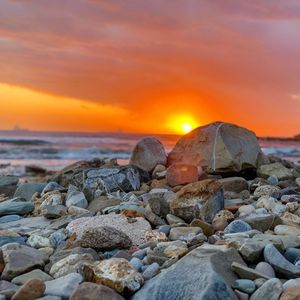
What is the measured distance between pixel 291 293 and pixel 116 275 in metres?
1.17

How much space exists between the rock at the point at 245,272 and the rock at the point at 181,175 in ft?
11.9

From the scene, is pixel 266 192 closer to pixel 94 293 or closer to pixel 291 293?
pixel 291 293

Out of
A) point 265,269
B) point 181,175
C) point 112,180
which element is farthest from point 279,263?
point 112,180

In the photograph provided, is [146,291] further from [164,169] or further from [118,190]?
[164,169]

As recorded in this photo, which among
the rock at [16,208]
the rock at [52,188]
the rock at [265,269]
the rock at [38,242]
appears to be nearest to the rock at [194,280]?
the rock at [265,269]

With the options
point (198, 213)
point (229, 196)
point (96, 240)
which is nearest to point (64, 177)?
point (229, 196)

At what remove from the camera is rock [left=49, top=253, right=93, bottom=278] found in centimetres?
392

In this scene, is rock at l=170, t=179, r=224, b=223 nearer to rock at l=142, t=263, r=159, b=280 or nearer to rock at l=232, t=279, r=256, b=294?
rock at l=142, t=263, r=159, b=280

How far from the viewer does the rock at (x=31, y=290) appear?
3.49m

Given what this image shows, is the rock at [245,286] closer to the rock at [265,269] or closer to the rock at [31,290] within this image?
the rock at [265,269]

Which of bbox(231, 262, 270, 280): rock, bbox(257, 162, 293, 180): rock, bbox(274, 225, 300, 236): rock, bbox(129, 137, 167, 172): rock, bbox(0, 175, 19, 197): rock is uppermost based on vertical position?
bbox(129, 137, 167, 172): rock

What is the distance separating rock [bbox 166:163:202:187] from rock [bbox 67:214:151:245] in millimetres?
2141

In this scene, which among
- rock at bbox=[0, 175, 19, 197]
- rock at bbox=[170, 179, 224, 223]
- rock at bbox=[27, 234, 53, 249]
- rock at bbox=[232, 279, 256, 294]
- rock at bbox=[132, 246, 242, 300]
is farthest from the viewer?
rock at bbox=[0, 175, 19, 197]

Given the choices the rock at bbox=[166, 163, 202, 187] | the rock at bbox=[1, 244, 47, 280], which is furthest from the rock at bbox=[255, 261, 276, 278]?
the rock at bbox=[166, 163, 202, 187]
